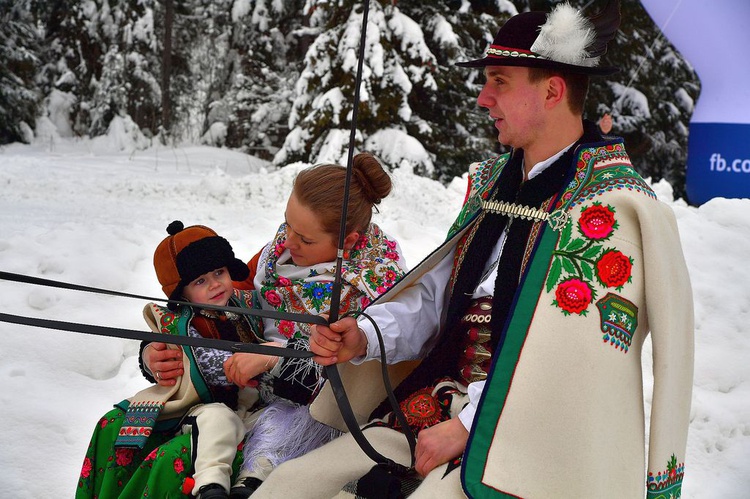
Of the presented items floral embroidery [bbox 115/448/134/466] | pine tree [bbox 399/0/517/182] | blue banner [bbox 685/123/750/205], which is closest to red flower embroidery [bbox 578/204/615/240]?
floral embroidery [bbox 115/448/134/466]

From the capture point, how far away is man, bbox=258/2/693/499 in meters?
1.75

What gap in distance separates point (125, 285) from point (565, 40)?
3.65m

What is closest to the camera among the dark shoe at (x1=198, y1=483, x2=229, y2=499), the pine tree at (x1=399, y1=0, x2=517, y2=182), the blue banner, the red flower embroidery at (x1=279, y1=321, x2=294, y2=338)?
the dark shoe at (x1=198, y1=483, x2=229, y2=499)

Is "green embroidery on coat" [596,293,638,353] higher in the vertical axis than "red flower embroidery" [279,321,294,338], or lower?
higher

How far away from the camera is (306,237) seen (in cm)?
238

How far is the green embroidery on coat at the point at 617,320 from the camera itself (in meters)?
1.74

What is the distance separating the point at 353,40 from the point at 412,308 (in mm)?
7636

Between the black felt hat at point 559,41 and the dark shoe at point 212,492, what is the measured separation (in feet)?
4.28

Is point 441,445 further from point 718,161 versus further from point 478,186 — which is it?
point 718,161

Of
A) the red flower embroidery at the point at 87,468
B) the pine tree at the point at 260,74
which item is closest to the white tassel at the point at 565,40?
the red flower embroidery at the point at 87,468

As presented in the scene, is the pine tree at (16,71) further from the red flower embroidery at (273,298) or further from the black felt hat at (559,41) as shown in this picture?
the black felt hat at (559,41)

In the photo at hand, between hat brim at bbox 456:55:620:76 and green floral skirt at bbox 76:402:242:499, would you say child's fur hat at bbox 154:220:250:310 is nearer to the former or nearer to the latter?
green floral skirt at bbox 76:402:242:499

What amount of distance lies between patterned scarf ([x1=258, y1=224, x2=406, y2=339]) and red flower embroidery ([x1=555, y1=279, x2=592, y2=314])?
71cm

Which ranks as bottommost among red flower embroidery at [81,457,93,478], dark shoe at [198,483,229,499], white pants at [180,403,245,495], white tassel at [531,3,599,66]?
red flower embroidery at [81,457,93,478]
